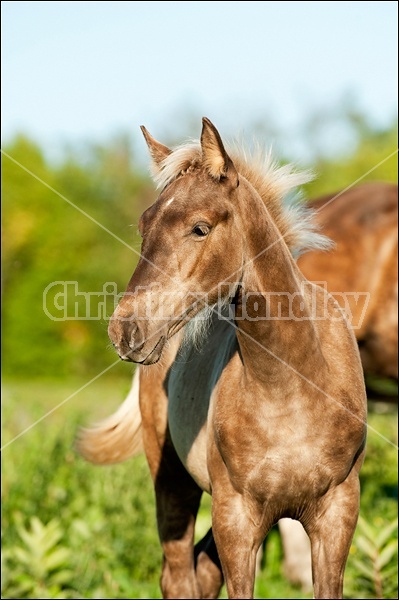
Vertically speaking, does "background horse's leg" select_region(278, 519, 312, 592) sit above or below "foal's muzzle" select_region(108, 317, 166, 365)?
below

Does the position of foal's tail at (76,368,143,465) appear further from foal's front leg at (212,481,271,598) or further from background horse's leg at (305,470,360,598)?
background horse's leg at (305,470,360,598)

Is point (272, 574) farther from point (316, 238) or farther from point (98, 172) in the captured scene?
point (98, 172)

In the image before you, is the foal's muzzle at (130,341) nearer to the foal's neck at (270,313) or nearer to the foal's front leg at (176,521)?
the foal's neck at (270,313)

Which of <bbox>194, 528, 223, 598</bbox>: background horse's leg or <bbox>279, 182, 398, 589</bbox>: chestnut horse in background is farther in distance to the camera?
<bbox>279, 182, 398, 589</bbox>: chestnut horse in background

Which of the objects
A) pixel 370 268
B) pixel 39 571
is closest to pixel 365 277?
pixel 370 268

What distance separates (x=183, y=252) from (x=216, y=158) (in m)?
0.41

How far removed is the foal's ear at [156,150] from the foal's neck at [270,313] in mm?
509

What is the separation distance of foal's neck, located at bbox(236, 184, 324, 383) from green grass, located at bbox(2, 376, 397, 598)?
2069 mm

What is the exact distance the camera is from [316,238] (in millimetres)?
3988

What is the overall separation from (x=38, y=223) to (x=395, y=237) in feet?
107

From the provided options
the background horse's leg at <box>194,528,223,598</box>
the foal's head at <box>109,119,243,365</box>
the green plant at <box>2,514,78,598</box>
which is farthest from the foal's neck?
the green plant at <box>2,514,78,598</box>

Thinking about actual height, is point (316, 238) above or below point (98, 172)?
below

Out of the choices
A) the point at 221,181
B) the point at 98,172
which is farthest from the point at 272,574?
Answer: the point at 98,172

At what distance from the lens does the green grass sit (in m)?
5.89
